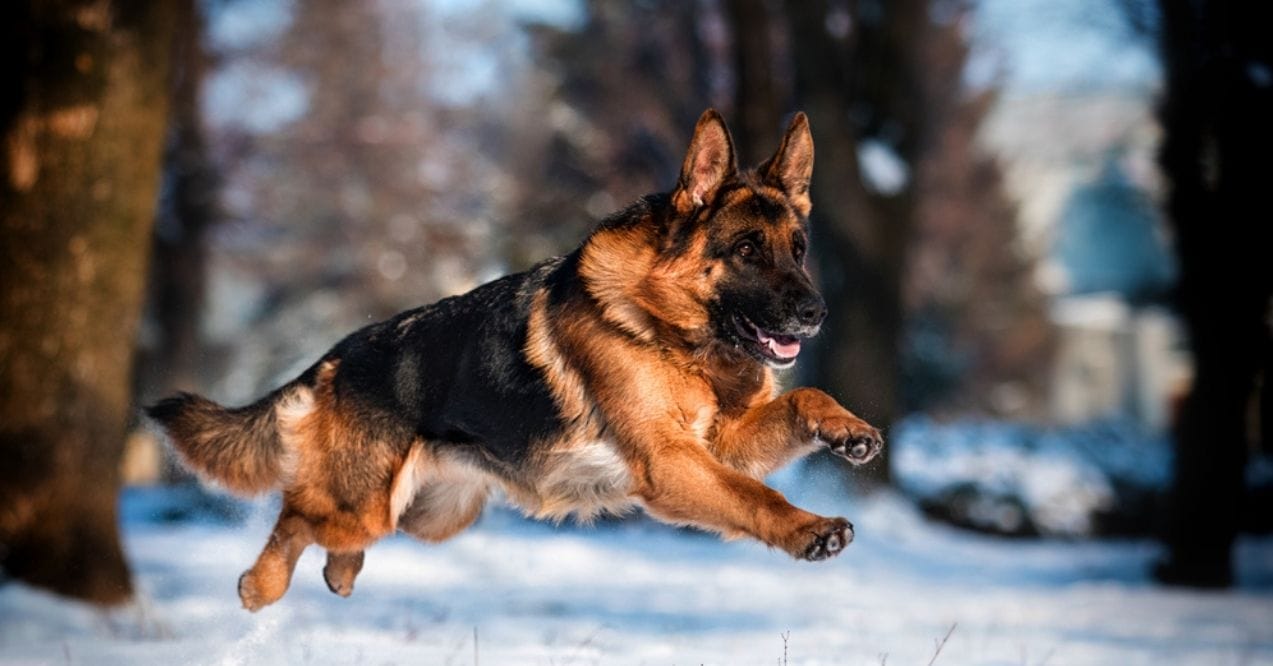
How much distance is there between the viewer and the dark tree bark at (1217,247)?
1280 centimetres

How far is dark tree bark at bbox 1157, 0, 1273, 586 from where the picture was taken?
12805 mm

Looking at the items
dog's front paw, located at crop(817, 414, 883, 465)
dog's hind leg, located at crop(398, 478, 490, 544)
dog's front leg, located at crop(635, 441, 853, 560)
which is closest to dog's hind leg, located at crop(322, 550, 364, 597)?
dog's hind leg, located at crop(398, 478, 490, 544)

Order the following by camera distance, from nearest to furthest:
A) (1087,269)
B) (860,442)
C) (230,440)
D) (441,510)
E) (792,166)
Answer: (860,442)
(792,166)
(441,510)
(230,440)
(1087,269)

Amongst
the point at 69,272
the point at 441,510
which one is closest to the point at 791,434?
the point at 441,510

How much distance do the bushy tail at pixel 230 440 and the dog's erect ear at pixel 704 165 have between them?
2549mm

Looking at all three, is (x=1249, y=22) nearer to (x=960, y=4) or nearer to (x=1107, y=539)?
(x=1107, y=539)

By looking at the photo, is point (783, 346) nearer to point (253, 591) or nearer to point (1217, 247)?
point (253, 591)

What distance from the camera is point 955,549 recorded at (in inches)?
575

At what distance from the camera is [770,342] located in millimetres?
5539

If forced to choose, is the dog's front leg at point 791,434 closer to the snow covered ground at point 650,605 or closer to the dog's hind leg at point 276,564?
the snow covered ground at point 650,605

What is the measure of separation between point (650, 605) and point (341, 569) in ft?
12.6

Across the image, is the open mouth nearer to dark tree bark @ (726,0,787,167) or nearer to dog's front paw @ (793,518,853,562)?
dog's front paw @ (793,518,853,562)

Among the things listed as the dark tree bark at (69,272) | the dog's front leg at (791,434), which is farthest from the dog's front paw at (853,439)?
the dark tree bark at (69,272)

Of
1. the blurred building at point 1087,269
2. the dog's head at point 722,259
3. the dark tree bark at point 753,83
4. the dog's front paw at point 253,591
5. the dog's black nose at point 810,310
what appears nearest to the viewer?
the dog's black nose at point 810,310
